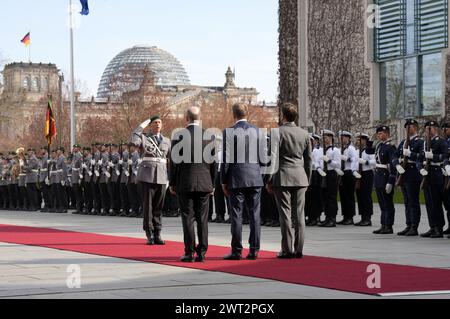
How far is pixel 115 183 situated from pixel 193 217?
13.7m

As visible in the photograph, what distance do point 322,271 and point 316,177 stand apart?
881 cm

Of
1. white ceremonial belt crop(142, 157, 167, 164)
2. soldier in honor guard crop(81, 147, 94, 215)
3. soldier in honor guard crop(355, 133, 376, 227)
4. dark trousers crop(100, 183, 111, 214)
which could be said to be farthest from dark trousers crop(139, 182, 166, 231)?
soldier in honor guard crop(81, 147, 94, 215)

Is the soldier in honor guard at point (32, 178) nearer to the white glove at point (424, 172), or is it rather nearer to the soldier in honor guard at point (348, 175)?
the soldier in honor guard at point (348, 175)

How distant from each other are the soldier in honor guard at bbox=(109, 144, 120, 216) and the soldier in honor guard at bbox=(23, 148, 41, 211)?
18.3 ft

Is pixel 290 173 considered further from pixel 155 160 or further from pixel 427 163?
pixel 427 163

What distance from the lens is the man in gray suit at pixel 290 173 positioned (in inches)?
512

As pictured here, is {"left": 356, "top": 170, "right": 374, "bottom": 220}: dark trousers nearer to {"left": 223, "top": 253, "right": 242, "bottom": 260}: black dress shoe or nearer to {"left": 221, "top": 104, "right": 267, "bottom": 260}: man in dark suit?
{"left": 221, "top": 104, "right": 267, "bottom": 260}: man in dark suit

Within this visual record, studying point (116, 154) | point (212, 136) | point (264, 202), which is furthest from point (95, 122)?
point (212, 136)

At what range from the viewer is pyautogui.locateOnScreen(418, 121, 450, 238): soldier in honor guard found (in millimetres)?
16047

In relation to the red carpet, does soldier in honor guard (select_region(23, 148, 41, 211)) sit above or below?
above

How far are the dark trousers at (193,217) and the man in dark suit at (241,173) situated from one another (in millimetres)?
350

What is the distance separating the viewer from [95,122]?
66562mm

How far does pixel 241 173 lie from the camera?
12906 millimetres

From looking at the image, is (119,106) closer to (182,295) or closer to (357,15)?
(357,15)
